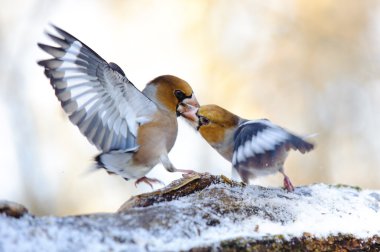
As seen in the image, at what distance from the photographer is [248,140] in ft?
8.02

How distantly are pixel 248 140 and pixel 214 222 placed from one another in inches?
25.0

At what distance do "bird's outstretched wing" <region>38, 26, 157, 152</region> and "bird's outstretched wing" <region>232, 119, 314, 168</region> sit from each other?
17.9 inches

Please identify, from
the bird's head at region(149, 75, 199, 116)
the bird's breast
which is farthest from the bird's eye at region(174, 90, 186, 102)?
the bird's breast

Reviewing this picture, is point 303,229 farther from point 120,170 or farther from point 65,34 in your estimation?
point 65,34

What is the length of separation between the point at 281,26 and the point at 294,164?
3.67ft

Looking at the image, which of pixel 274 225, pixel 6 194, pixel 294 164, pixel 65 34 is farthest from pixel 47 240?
pixel 294 164

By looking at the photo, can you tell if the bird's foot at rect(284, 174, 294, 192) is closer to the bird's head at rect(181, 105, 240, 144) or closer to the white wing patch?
the white wing patch

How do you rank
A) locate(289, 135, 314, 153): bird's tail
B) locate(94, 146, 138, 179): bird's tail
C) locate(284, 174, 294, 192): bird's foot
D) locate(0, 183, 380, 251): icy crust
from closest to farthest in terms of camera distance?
locate(0, 183, 380, 251): icy crust → locate(289, 135, 314, 153): bird's tail → locate(284, 174, 294, 192): bird's foot → locate(94, 146, 138, 179): bird's tail

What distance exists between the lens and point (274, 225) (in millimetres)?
1973

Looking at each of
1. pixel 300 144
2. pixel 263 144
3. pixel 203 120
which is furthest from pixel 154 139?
pixel 300 144

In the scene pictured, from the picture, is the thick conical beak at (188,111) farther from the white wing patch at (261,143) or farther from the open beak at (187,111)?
the white wing patch at (261,143)

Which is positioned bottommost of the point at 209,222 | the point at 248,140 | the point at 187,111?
the point at 209,222

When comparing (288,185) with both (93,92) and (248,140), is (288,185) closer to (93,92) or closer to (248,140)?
(248,140)

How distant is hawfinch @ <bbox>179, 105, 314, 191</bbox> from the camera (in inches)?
91.2
